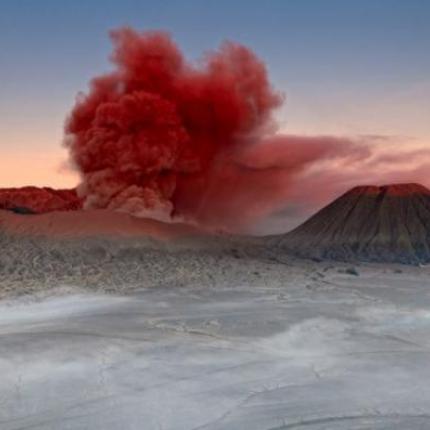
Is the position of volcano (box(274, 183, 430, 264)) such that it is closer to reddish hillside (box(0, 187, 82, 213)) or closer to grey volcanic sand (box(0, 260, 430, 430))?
reddish hillside (box(0, 187, 82, 213))

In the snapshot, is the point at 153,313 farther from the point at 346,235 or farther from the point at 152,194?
the point at 346,235

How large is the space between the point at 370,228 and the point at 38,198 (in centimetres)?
3426

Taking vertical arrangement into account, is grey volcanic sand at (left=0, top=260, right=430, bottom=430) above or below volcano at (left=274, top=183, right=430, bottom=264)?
below

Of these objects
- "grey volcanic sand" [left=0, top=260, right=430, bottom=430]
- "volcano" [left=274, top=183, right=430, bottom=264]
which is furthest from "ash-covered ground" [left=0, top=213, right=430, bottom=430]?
"volcano" [left=274, top=183, right=430, bottom=264]

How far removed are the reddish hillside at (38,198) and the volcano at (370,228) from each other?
21.9 metres

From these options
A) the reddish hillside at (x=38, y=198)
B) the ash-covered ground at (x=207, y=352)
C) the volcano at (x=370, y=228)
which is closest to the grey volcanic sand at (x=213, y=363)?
the ash-covered ground at (x=207, y=352)

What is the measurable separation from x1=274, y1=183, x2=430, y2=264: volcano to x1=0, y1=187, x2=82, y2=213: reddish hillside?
2186 cm

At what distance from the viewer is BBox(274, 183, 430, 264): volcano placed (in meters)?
56.3

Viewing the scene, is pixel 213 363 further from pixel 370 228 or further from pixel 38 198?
pixel 38 198

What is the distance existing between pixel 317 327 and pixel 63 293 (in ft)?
35.4

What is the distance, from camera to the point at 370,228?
62906 mm

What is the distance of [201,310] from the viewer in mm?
21203

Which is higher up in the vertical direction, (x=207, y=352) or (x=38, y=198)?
(x=38, y=198)

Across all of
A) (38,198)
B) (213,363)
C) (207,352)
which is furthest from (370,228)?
(213,363)
